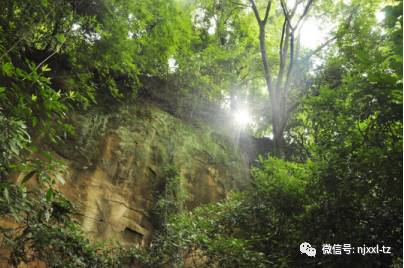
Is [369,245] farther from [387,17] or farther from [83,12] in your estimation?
[83,12]

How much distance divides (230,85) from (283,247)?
11.4m

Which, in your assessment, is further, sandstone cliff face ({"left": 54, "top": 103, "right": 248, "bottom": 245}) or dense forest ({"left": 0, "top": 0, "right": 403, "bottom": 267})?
sandstone cliff face ({"left": 54, "top": 103, "right": 248, "bottom": 245})

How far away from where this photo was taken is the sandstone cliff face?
884 cm

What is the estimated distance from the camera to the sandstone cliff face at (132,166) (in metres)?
8.84

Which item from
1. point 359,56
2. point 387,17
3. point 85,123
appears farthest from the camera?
point 85,123

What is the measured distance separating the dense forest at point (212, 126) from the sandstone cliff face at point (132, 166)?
0.10m

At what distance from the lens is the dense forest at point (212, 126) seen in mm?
3764

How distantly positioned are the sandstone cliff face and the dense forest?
0.10m

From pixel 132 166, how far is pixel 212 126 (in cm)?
557

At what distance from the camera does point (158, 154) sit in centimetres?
1109

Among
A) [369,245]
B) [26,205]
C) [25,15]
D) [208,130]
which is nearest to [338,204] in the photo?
[369,245]

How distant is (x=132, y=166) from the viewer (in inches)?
402

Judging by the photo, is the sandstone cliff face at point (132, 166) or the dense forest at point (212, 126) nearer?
the dense forest at point (212, 126)

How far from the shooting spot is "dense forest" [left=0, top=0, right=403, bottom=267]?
3.76 metres
